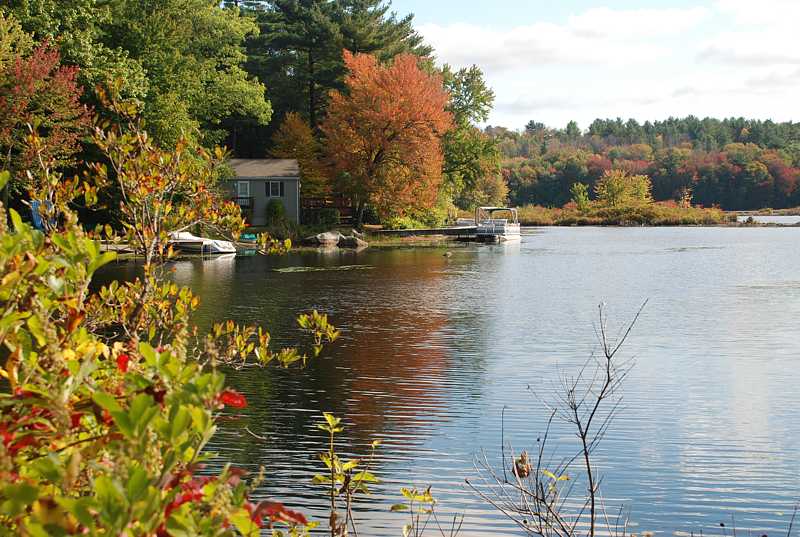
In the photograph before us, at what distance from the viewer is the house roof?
41906 millimetres

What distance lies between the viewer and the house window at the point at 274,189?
41.9 m

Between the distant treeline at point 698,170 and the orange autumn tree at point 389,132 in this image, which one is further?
the distant treeline at point 698,170

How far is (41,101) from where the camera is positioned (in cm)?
2409

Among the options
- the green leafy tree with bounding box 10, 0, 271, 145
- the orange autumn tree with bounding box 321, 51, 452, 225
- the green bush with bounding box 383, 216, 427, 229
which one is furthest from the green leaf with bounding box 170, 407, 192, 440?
the green bush with bounding box 383, 216, 427, 229

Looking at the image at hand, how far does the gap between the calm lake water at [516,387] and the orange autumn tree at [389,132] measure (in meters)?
16.8

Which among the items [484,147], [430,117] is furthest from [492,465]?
[484,147]

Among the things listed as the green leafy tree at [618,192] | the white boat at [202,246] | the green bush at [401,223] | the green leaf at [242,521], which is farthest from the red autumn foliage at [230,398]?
the green leafy tree at [618,192]

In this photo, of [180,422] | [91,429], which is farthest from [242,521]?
[91,429]

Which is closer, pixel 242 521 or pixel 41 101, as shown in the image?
pixel 242 521

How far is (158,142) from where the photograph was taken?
29484 mm

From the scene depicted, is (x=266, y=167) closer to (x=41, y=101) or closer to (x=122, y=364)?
(x=41, y=101)

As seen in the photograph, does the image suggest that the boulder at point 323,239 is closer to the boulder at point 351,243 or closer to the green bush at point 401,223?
the boulder at point 351,243

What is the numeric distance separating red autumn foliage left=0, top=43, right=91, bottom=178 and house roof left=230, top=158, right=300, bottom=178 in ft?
51.8

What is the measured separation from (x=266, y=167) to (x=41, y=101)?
1891 centimetres
